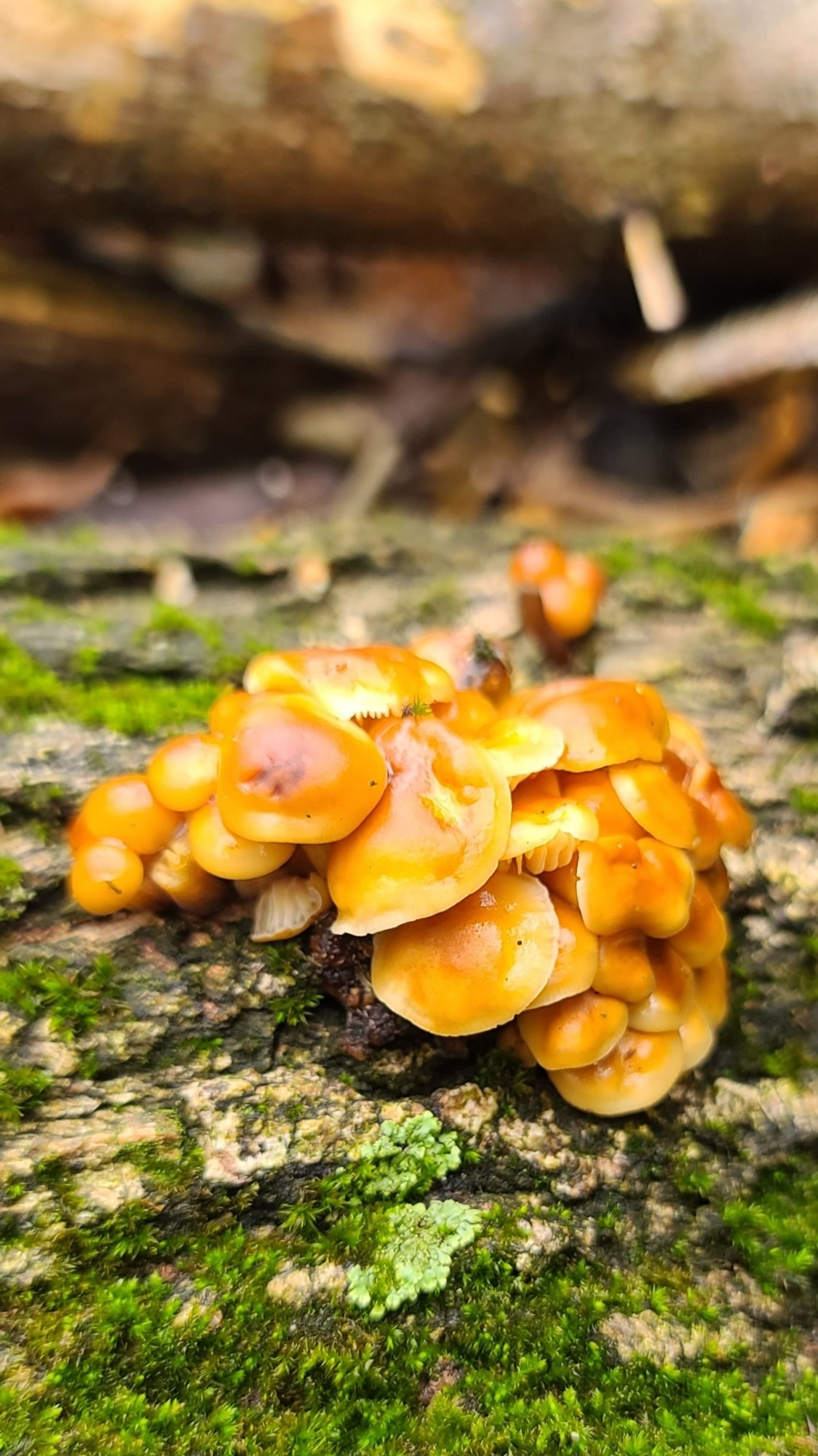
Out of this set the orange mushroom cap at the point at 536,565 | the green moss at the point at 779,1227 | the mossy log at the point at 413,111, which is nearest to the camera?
the green moss at the point at 779,1227

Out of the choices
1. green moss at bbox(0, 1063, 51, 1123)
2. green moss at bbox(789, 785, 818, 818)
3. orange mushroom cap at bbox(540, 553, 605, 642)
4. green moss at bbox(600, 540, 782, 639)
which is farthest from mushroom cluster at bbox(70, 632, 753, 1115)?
green moss at bbox(600, 540, 782, 639)

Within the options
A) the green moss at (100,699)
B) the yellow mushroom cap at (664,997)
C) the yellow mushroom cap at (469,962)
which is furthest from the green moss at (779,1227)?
the green moss at (100,699)

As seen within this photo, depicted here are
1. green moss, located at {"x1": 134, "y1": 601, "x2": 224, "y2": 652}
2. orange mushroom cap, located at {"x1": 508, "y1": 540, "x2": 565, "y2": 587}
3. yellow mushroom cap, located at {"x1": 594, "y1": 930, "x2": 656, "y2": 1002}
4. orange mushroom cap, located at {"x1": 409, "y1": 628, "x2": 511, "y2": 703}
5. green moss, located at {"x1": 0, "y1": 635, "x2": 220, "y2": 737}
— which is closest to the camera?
yellow mushroom cap, located at {"x1": 594, "y1": 930, "x2": 656, "y2": 1002}

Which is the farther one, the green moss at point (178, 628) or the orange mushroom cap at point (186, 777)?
the green moss at point (178, 628)

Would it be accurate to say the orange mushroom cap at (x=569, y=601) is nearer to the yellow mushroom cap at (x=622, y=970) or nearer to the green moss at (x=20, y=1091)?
the yellow mushroom cap at (x=622, y=970)

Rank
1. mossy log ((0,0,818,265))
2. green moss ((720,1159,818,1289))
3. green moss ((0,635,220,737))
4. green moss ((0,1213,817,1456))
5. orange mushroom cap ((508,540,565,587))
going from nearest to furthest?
green moss ((0,1213,817,1456))
green moss ((720,1159,818,1289))
green moss ((0,635,220,737))
orange mushroom cap ((508,540,565,587))
mossy log ((0,0,818,265))

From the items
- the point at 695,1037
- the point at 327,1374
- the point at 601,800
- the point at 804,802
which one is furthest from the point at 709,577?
the point at 327,1374

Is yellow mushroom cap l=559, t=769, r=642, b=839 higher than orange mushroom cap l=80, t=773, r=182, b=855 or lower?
lower

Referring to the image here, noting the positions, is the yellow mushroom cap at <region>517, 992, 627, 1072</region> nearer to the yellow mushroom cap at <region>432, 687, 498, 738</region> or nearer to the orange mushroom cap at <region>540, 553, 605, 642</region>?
the yellow mushroom cap at <region>432, 687, 498, 738</region>
